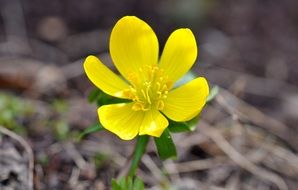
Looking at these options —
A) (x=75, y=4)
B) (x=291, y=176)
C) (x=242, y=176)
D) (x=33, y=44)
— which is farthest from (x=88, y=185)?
(x=75, y=4)

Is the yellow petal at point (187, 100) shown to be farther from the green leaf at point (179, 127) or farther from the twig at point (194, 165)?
the twig at point (194, 165)

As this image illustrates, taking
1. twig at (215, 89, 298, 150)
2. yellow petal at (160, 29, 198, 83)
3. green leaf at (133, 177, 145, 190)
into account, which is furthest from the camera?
twig at (215, 89, 298, 150)

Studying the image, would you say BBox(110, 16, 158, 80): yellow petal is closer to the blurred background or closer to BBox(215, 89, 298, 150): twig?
the blurred background

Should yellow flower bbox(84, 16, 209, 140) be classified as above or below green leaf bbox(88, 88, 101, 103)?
above

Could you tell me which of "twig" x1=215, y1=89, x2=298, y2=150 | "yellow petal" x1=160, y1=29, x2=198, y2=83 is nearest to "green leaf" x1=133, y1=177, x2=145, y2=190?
"yellow petal" x1=160, y1=29, x2=198, y2=83

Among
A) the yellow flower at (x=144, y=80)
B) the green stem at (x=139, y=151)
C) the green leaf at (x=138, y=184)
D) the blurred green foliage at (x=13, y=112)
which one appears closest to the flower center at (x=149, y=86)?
the yellow flower at (x=144, y=80)

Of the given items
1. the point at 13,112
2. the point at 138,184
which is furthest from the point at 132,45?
the point at 13,112

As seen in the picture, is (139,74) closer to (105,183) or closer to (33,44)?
(105,183)

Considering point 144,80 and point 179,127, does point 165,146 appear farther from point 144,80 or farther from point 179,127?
point 144,80
